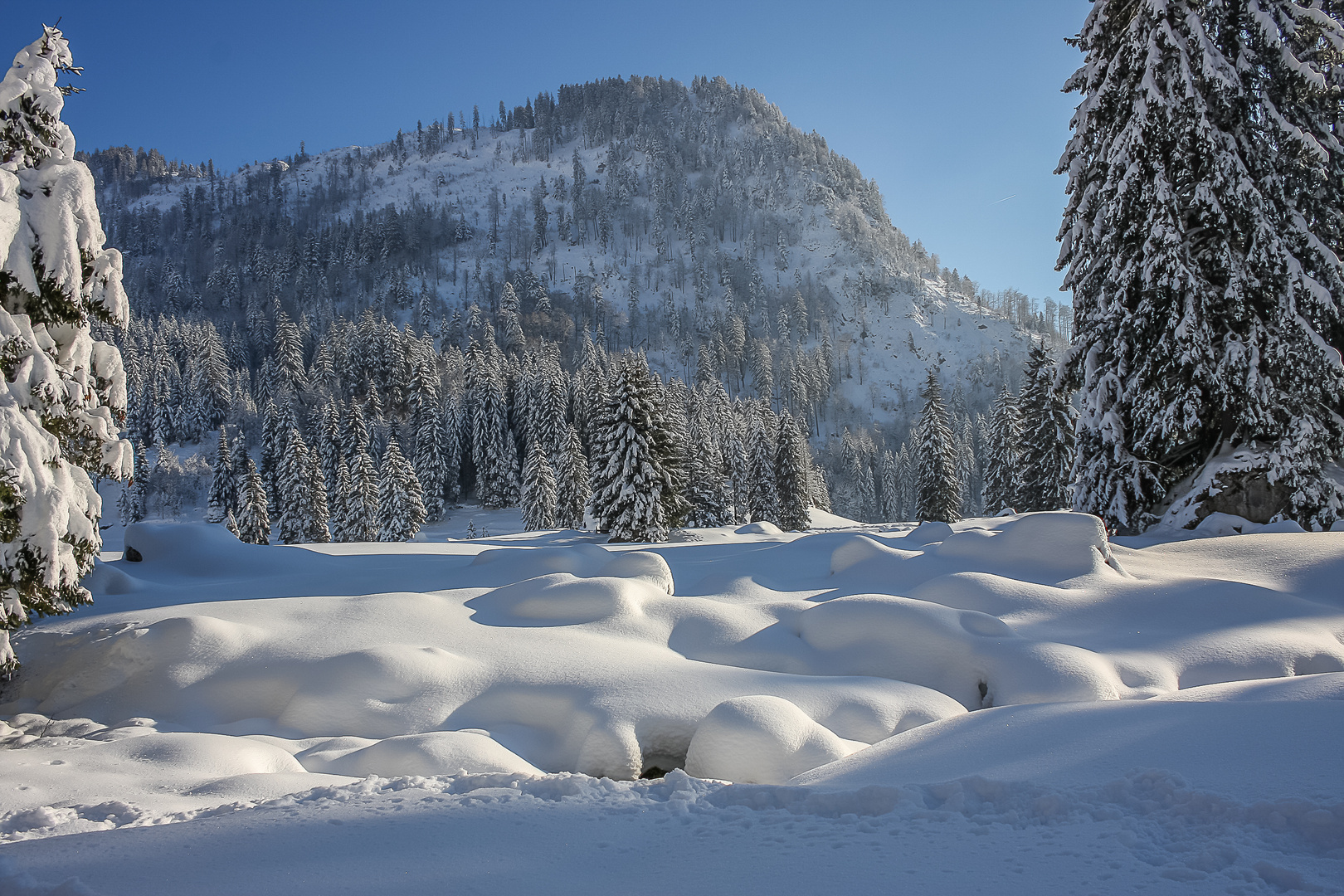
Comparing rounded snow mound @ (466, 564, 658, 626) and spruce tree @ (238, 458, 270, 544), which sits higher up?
rounded snow mound @ (466, 564, 658, 626)

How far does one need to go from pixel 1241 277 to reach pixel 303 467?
159 feet

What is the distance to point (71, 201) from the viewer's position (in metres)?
6.90

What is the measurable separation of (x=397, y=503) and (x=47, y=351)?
1634 inches

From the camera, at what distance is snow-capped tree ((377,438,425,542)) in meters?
45.9

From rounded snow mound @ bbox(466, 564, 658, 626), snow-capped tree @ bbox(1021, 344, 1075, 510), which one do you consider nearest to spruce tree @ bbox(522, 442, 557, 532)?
snow-capped tree @ bbox(1021, 344, 1075, 510)

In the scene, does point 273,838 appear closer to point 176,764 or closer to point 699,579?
point 176,764

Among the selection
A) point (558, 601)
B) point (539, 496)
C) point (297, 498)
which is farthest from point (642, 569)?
point (297, 498)

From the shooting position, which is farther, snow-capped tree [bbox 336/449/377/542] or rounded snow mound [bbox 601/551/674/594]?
snow-capped tree [bbox 336/449/377/542]

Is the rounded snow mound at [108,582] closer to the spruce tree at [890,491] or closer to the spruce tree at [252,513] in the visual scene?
the spruce tree at [252,513]

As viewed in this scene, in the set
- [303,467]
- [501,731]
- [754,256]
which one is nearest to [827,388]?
[754,256]

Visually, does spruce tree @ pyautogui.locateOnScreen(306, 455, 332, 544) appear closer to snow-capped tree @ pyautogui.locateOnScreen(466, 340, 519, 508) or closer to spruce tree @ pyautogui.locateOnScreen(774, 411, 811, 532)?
snow-capped tree @ pyautogui.locateOnScreen(466, 340, 519, 508)

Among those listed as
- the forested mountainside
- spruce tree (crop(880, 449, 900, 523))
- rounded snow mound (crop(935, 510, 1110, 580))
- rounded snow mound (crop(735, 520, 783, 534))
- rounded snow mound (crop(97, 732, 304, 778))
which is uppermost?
the forested mountainside

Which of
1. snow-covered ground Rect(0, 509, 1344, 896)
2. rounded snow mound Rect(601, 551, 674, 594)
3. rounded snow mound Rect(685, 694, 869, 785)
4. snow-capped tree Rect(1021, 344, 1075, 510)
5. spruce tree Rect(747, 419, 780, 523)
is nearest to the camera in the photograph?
snow-covered ground Rect(0, 509, 1344, 896)

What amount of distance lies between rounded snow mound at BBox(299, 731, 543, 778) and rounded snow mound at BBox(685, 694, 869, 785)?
1.43m
